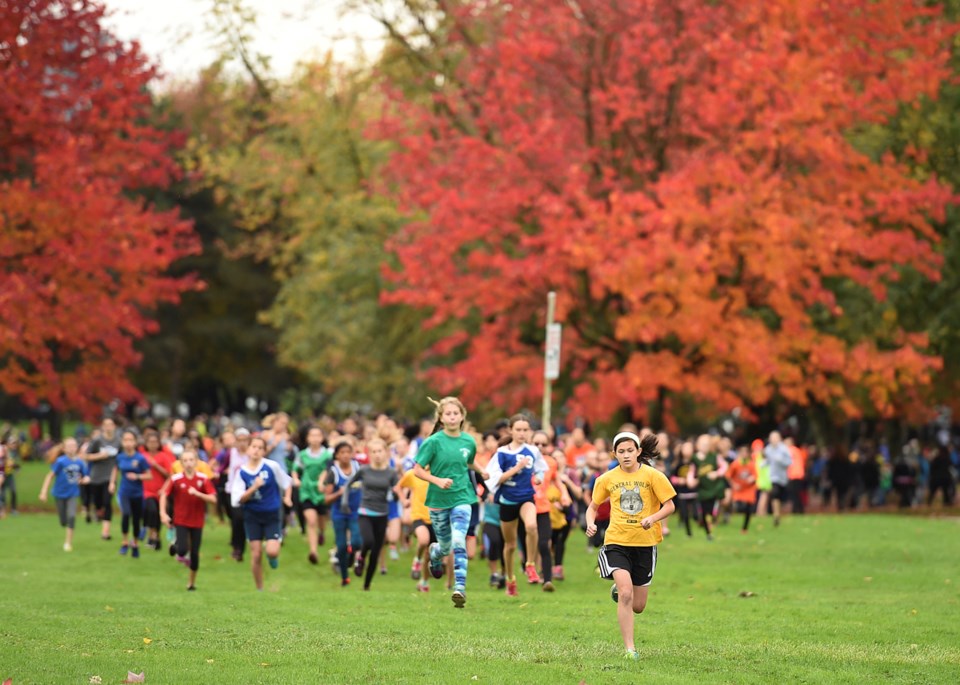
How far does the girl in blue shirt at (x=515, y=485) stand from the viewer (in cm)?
1645

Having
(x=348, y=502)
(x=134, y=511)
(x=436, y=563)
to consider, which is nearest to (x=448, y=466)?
(x=436, y=563)

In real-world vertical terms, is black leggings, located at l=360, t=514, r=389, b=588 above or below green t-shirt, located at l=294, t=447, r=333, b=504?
below

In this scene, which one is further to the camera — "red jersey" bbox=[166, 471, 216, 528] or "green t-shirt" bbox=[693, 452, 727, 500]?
"green t-shirt" bbox=[693, 452, 727, 500]

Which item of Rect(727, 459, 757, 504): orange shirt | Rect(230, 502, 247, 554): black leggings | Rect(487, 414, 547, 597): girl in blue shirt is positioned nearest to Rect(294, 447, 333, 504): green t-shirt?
Rect(230, 502, 247, 554): black leggings

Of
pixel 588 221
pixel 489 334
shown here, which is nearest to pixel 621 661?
pixel 588 221

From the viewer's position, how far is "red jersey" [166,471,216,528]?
1745cm

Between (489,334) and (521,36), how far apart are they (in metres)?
6.78

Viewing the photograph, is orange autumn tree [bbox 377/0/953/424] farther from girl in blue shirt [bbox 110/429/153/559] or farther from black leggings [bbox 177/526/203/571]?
black leggings [bbox 177/526/203/571]

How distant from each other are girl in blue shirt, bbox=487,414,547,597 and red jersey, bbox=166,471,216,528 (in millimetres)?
3546

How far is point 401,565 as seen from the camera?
2156 centimetres

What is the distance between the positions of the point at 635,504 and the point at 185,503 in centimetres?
779

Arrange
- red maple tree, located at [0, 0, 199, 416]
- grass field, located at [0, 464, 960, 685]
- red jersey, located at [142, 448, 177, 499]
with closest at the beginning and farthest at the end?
grass field, located at [0, 464, 960, 685]
red jersey, located at [142, 448, 177, 499]
red maple tree, located at [0, 0, 199, 416]

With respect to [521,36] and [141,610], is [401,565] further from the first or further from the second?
[521,36]

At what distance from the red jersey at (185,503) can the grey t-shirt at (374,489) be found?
1.93m
